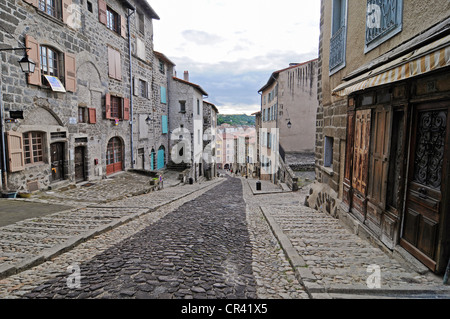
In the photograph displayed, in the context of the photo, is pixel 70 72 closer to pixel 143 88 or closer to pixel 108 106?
pixel 108 106

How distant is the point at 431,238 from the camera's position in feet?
10.2

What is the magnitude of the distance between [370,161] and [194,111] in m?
21.0

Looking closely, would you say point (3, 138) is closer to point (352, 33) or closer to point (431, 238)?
point (352, 33)

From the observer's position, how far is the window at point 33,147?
9195 mm

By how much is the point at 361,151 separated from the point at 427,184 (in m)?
1.97

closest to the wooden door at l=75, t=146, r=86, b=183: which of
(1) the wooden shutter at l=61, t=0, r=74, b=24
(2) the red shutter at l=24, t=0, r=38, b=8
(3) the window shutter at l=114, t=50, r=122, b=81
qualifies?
(3) the window shutter at l=114, t=50, r=122, b=81

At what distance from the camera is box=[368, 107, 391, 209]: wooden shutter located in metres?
4.24

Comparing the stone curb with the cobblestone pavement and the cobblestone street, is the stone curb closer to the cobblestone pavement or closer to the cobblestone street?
the cobblestone street

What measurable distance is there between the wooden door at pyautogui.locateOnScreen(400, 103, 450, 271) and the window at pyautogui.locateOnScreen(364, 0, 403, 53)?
1.50 m

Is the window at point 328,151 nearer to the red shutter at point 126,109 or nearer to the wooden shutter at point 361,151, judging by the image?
the wooden shutter at point 361,151

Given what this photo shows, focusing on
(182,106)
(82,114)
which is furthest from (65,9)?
(182,106)

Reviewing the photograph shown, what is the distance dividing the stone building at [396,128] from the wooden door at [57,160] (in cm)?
1010

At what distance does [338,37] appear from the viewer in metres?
6.59
